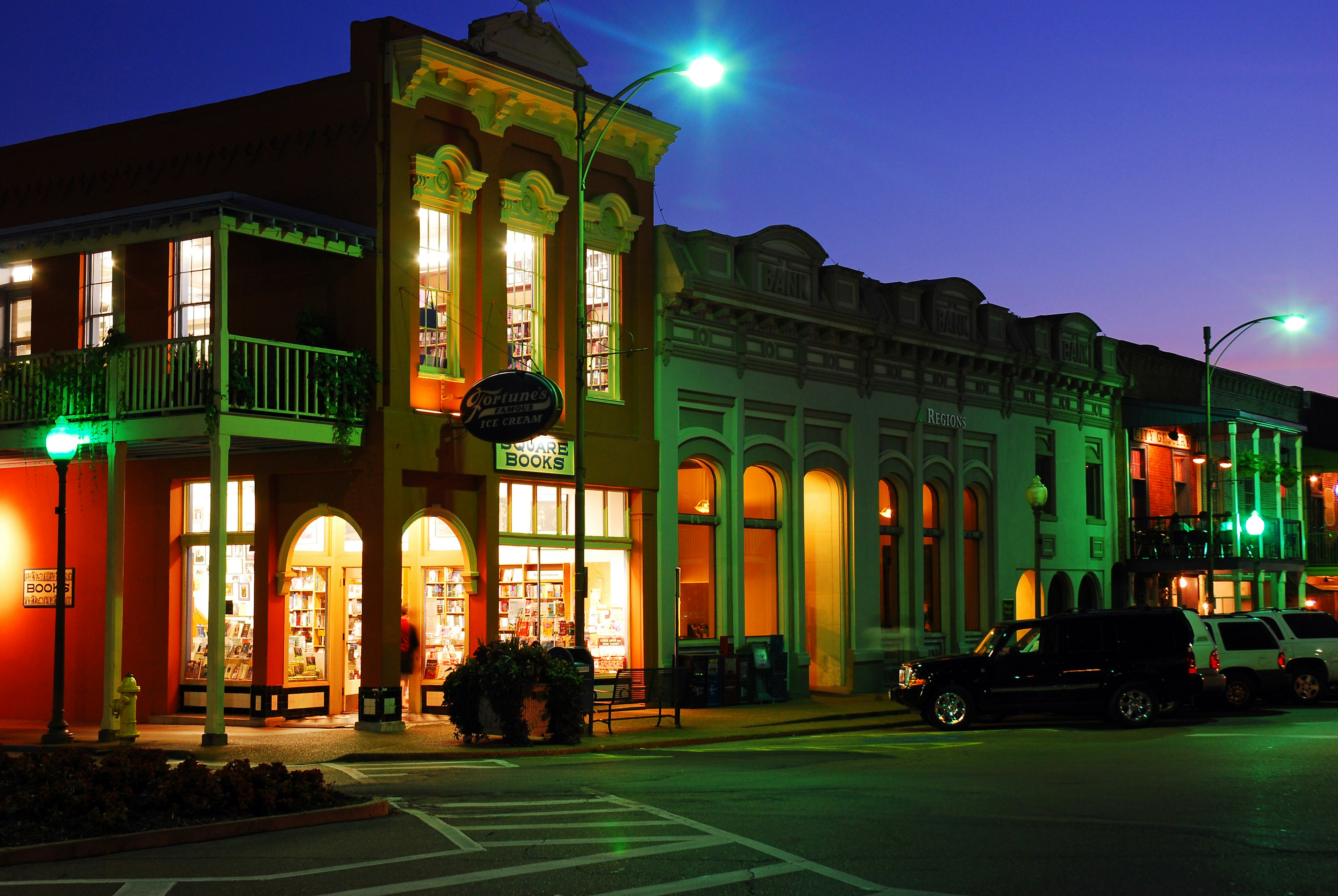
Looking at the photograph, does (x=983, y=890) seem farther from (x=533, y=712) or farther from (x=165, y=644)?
(x=165, y=644)

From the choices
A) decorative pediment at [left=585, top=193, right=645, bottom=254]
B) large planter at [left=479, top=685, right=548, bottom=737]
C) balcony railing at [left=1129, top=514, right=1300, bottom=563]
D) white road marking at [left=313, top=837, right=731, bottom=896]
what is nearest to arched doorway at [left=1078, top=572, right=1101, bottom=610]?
balcony railing at [left=1129, top=514, right=1300, bottom=563]

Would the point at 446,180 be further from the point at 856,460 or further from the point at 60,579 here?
the point at 856,460

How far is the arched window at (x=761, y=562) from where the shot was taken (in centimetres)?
2919

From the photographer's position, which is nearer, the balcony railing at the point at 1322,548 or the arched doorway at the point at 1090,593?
the arched doorway at the point at 1090,593

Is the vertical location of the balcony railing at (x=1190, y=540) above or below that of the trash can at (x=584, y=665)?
above

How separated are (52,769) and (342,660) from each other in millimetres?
11110

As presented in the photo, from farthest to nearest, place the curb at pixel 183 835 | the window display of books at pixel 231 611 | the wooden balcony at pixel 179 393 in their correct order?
1. the window display of books at pixel 231 611
2. the wooden balcony at pixel 179 393
3. the curb at pixel 183 835

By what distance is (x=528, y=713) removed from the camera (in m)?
19.5

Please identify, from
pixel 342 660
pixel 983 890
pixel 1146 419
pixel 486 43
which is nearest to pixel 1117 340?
pixel 1146 419

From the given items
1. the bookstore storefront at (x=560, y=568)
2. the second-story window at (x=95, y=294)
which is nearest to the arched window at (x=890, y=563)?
the bookstore storefront at (x=560, y=568)

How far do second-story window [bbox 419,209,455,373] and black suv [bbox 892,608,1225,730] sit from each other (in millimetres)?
9224

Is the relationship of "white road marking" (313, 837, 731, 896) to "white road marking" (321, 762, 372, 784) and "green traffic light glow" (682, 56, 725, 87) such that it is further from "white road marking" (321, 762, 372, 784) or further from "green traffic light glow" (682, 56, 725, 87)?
"green traffic light glow" (682, 56, 725, 87)

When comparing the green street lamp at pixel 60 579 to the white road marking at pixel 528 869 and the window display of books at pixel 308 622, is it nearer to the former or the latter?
the window display of books at pixel 308 622

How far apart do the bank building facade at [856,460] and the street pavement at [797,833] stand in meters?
8.45
